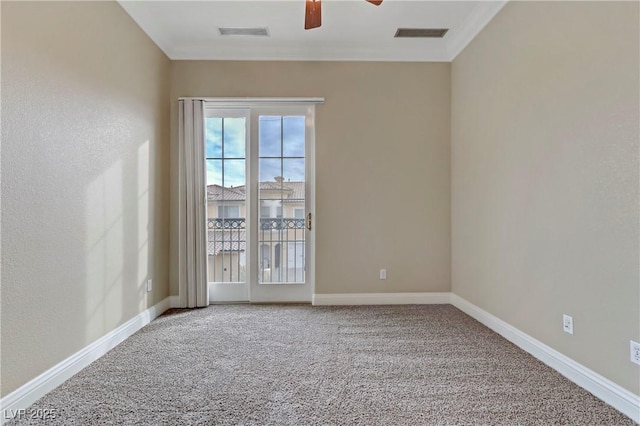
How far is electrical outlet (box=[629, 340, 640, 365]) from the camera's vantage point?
64.5 inches

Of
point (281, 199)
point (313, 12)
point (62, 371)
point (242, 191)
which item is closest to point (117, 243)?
point (62, 371)

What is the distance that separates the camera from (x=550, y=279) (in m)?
2.21

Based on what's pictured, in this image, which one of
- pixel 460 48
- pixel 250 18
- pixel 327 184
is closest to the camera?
pixel 250 18

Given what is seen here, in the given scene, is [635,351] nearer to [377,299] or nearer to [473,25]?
[377,299]

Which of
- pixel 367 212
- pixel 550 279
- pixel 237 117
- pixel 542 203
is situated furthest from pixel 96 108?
pixel 550 279

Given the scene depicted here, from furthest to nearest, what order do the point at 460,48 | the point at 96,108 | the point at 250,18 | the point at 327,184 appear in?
1. the point at 327,184
2. the point at 460,48
3. the point at 250,18
4. the point at 96,108

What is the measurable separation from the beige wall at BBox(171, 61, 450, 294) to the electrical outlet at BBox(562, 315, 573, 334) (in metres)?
1.65

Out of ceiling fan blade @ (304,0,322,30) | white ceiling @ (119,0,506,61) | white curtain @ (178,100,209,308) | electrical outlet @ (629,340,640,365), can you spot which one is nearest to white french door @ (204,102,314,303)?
white curtain @ (178,100,209,308)

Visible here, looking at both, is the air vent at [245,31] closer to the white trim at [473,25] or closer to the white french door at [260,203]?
the white french door at [260,203]

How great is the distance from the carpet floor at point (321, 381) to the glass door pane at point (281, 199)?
2.92 ft

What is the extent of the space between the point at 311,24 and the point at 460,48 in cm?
205

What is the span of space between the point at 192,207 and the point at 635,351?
11.9 ft

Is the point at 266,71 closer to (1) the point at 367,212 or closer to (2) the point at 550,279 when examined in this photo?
(1) the point at 367,212

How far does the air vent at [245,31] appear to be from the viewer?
10.8 feet
